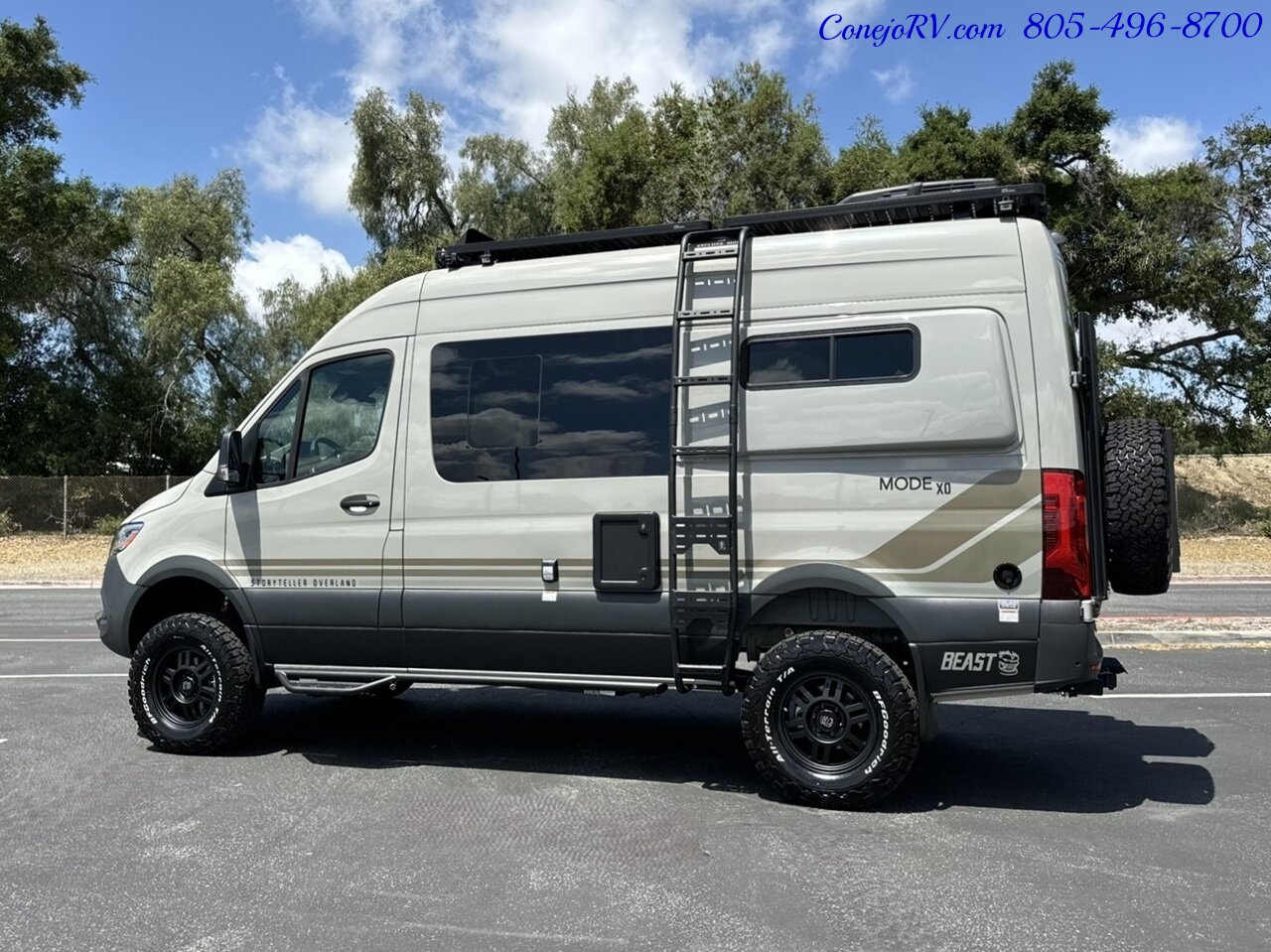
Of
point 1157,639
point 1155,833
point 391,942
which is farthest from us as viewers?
point 1157,639

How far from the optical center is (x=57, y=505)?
88.1ft

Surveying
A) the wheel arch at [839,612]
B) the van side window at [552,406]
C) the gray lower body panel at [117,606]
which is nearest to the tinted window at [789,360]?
the van side window at [552,406]

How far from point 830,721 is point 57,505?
86.6ft

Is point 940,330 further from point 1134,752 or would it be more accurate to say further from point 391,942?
point 391,942

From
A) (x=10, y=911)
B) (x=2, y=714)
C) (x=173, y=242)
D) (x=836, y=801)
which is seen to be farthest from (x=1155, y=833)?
(x=173, y=242)

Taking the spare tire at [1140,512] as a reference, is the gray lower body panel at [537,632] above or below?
below

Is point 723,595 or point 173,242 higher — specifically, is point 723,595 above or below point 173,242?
below

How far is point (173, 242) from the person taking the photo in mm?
33219

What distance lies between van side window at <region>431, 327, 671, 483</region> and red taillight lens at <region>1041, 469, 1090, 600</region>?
191cm

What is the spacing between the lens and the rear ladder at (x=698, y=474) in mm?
5492

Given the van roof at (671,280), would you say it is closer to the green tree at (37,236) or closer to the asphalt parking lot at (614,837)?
the asphalt parking lot at (614,837)

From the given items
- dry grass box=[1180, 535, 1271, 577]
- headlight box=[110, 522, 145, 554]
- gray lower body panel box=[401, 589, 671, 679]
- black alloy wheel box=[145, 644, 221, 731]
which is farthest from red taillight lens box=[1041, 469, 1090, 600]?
dry grass box=[1180, 535, 1271, 577]

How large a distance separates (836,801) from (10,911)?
362cm

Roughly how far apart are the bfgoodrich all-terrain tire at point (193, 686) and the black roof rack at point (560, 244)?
2688mm
